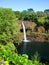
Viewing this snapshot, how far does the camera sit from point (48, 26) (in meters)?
94.5

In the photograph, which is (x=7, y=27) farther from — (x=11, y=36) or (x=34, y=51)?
(x=34, y=51)

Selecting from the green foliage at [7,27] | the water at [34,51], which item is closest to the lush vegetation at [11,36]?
the green foliage at [7,27]

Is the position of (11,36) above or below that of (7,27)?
below

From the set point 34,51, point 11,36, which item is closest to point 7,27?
point 11,36

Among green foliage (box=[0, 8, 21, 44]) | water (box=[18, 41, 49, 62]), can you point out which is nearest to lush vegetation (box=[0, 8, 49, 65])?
green foliage (box=[0, 8, 21, 44])

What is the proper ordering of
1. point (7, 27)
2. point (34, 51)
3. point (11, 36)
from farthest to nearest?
point (34, 51), point (11, 36), point (7, 27)

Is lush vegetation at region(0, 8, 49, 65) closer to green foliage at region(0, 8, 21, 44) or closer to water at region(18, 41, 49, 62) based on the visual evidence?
green foliage at region(0, 8, 21, 44)

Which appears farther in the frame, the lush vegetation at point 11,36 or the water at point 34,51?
the water at point 34,51

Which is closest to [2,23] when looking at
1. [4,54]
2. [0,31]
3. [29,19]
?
[0,31]

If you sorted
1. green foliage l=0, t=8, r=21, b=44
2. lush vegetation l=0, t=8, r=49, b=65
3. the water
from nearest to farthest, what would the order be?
lush vegetation l=0, t=8, r=49, b=65, green foliage l=0, t=8, r=21, b=44, the water

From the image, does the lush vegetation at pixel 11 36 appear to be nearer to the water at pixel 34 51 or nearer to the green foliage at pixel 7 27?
the green foliage at pixel 7 27

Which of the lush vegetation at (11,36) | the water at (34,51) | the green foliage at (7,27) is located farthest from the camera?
the water at (34,51)

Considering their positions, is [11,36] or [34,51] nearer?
[11,36]

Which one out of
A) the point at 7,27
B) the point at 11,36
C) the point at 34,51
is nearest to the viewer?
the point at 7,27
